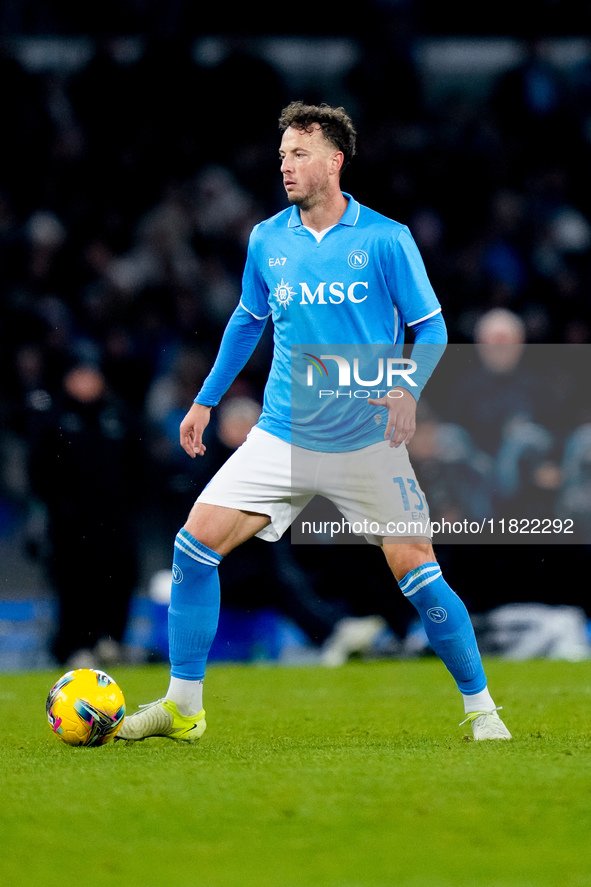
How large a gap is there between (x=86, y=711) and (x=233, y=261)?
7.91m

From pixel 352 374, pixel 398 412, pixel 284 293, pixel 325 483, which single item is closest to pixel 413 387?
pixel 398 412

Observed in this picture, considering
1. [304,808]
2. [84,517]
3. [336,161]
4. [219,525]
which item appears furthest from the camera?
[84,517]

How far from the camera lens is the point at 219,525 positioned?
5.27 metres

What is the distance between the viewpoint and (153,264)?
12.4 m

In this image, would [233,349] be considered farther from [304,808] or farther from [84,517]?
[84,517]

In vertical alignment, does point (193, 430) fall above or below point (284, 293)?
below

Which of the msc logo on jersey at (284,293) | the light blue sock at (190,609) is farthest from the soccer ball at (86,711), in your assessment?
the msc logo on jersey at (284,293)

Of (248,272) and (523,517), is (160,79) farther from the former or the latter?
(248,272)

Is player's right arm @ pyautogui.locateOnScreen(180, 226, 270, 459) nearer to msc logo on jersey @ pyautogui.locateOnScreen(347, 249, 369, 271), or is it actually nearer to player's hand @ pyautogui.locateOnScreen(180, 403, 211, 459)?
player's hand @ pyautogui.locateOnScreen(180, 403, 211, 459)

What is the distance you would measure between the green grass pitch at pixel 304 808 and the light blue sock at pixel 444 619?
1.01 feet

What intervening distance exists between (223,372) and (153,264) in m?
6.90

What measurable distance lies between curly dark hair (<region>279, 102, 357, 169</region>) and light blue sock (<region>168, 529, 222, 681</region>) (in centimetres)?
173

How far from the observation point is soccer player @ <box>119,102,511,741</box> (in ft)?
17.1

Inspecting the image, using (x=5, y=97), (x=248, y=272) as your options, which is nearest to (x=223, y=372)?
(x=248, y=272)
